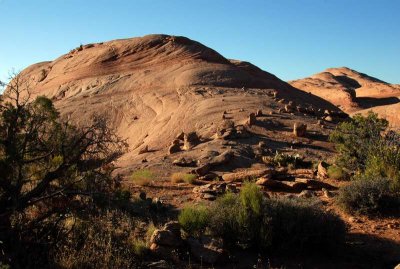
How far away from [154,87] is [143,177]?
56.5 ft

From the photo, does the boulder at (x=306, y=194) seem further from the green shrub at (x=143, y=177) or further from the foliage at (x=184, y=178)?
the green shrub at (x=143, y=177)

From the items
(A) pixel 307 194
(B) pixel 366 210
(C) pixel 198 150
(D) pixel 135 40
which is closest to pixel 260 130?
(C) pixel 198 150

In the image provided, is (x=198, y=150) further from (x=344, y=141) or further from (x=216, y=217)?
(x=216, y=217)

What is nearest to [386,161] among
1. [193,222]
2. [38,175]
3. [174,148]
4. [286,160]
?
[286,160]

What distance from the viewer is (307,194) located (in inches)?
394

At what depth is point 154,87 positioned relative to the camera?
97.6 ft

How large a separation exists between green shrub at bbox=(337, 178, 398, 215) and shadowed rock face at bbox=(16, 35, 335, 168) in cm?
1068

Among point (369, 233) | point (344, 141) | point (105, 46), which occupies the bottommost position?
point (369, 233)

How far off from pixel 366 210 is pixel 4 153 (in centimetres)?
636

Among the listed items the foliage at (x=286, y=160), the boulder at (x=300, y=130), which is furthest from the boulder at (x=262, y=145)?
the boulder at (x=300, y=130)

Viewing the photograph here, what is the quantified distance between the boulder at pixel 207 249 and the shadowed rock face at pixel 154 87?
11.9m

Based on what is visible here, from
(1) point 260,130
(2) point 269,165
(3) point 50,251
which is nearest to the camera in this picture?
(3) point 50,251

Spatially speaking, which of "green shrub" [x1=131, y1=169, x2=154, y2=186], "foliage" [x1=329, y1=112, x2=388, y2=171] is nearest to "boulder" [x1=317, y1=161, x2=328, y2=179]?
"foliage" [x1=329, y1=112, x2=388, y2=171]

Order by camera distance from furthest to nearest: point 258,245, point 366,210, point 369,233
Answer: point 366,210, point 369,233, point 258,245
